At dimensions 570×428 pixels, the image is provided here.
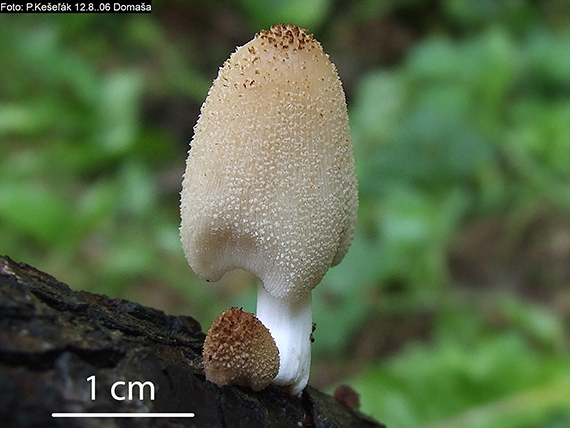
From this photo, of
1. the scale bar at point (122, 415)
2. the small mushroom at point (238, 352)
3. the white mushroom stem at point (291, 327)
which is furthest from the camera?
the white mushroom stem at point (291, 327)

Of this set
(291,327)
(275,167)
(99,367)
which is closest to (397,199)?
(291,327)

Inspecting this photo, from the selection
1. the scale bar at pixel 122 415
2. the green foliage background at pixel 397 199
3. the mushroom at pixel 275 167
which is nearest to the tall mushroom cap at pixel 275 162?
the mushroom at pixel 275 167

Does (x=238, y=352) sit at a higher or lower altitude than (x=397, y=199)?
lower

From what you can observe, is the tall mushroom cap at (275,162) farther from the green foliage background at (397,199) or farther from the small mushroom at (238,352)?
the green foliage background at (397,199)

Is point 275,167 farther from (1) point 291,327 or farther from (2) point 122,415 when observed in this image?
(2) point 122,415

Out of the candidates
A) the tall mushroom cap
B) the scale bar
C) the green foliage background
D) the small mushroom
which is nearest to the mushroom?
the tall mushroom cap

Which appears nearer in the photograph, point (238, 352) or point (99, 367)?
point (99, 367)

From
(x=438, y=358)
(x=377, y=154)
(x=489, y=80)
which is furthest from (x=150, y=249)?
(x=489, y=80)

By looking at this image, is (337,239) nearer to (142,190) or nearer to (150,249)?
(150,249)
